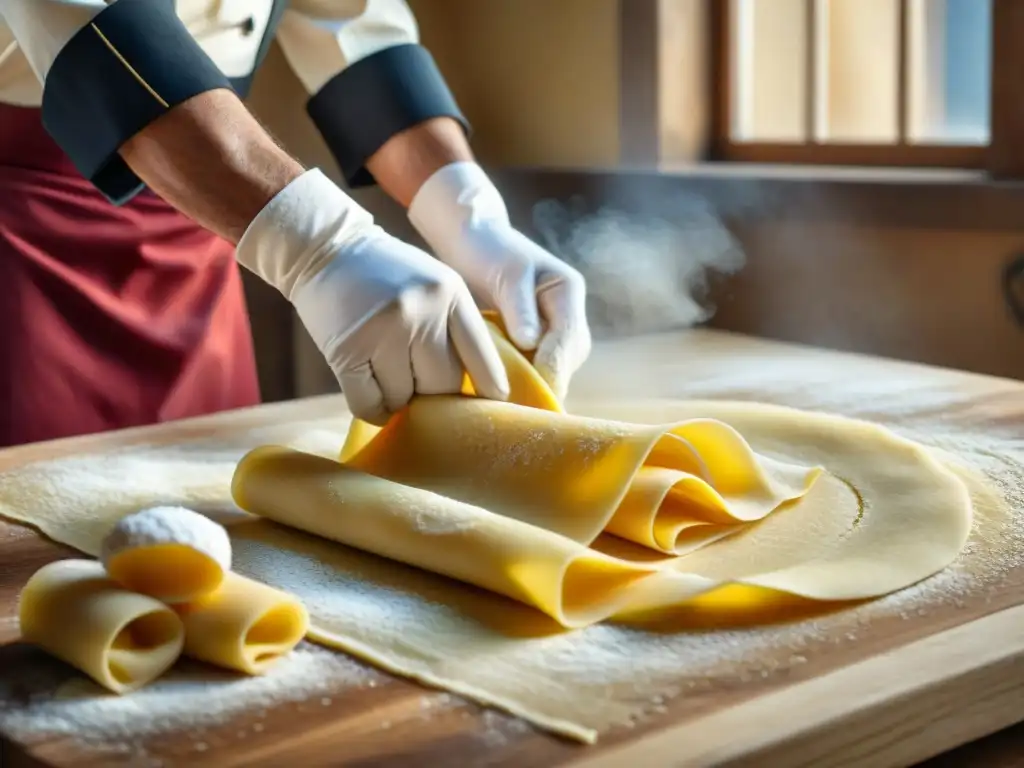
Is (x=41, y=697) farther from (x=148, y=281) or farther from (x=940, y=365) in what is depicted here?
(x=940, y=365)

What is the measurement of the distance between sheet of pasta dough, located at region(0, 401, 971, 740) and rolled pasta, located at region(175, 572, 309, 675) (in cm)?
3

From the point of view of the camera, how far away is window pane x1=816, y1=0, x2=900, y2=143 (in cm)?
306

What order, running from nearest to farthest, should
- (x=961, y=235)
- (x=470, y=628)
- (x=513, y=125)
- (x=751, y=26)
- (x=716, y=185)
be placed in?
(x=470, y=628) → (x=961, y=235) → (x=716, y=185) → (x=751, y=26) → (x=513, y=125)

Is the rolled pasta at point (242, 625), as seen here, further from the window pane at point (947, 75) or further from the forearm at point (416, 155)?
the window pane at point (947, 75)

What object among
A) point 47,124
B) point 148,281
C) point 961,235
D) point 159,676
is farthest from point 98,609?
point 961,235

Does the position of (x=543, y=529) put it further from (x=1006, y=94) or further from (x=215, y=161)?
(x=1006, y=94)

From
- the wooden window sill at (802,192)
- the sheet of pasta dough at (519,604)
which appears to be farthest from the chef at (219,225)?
the wooden window sill at (802,192)

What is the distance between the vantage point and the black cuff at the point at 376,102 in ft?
6.00

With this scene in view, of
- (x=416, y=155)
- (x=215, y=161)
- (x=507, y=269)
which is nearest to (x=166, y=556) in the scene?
(x=215, y=161)

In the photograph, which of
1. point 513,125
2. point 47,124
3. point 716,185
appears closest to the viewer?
point 47,124

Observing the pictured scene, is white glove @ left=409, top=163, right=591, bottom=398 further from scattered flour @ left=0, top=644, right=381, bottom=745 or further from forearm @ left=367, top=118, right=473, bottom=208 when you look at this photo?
scattered flour @ left=0, top=644, right=381, bottom=745

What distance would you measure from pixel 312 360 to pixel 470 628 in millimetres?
2322

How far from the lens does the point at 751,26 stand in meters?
2.84

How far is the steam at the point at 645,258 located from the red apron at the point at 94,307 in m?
0.71
